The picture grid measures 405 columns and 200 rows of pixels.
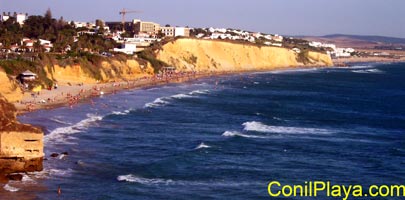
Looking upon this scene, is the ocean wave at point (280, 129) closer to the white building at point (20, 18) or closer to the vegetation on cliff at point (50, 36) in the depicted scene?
the vegetation on cliff at point (50, 36)

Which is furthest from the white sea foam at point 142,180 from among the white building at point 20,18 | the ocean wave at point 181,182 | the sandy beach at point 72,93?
the white building at point 20,18

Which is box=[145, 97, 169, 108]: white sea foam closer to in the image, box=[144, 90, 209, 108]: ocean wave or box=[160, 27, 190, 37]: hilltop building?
box=[144, 90, 209, 108]: ocean wave

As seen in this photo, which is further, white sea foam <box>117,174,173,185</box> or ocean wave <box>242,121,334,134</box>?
ocean wave <box>242,121,334,134</box>

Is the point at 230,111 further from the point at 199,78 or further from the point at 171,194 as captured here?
the point at 199,78

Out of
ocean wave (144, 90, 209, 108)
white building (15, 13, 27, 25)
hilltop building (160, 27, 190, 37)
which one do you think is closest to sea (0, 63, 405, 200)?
ocean wave (144, 90, 209, 108)

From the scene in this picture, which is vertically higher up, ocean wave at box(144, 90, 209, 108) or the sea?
the sea
